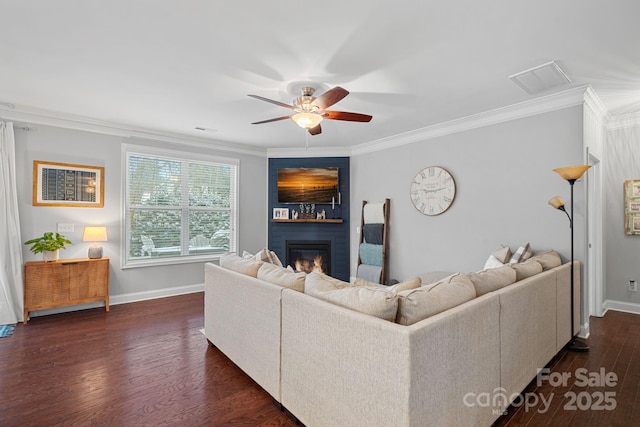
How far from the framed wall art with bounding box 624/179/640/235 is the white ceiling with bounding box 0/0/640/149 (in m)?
0.88

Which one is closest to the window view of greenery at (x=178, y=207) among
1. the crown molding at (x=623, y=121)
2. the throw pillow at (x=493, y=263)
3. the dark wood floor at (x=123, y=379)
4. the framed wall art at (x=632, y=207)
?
the dark wood floor at (x=123, y=379)

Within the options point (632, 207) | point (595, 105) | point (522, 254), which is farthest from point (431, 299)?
point (632, 207)

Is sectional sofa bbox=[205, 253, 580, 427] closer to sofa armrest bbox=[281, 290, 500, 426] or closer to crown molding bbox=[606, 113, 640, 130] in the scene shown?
sofa armrest bbox=[281, 290, 500, 426]

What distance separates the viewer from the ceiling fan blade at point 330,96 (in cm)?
255

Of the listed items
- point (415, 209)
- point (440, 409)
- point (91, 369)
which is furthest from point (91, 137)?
point (440, 409)

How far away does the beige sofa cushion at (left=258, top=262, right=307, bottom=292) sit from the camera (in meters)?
2.03

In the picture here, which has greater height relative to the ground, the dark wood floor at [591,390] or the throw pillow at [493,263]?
the throw pillow at [493,263]

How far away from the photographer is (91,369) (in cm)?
255

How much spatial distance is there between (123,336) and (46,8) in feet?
9.37

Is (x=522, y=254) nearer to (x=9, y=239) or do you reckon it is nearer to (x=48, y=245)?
(x=48, y=245)

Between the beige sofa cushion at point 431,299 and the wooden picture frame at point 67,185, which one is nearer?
the beige sofa cushion at point 431,299

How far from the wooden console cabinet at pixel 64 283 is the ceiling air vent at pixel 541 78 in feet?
16.8

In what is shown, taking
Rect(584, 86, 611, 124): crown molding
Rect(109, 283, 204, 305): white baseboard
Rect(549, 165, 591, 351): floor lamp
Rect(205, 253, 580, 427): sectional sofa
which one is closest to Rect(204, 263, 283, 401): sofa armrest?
Rect(205, 253, 580, 427): sectional sofa

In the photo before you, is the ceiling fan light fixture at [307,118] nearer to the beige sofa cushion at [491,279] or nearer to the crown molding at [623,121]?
the beige sofa cushion at [491,279]
